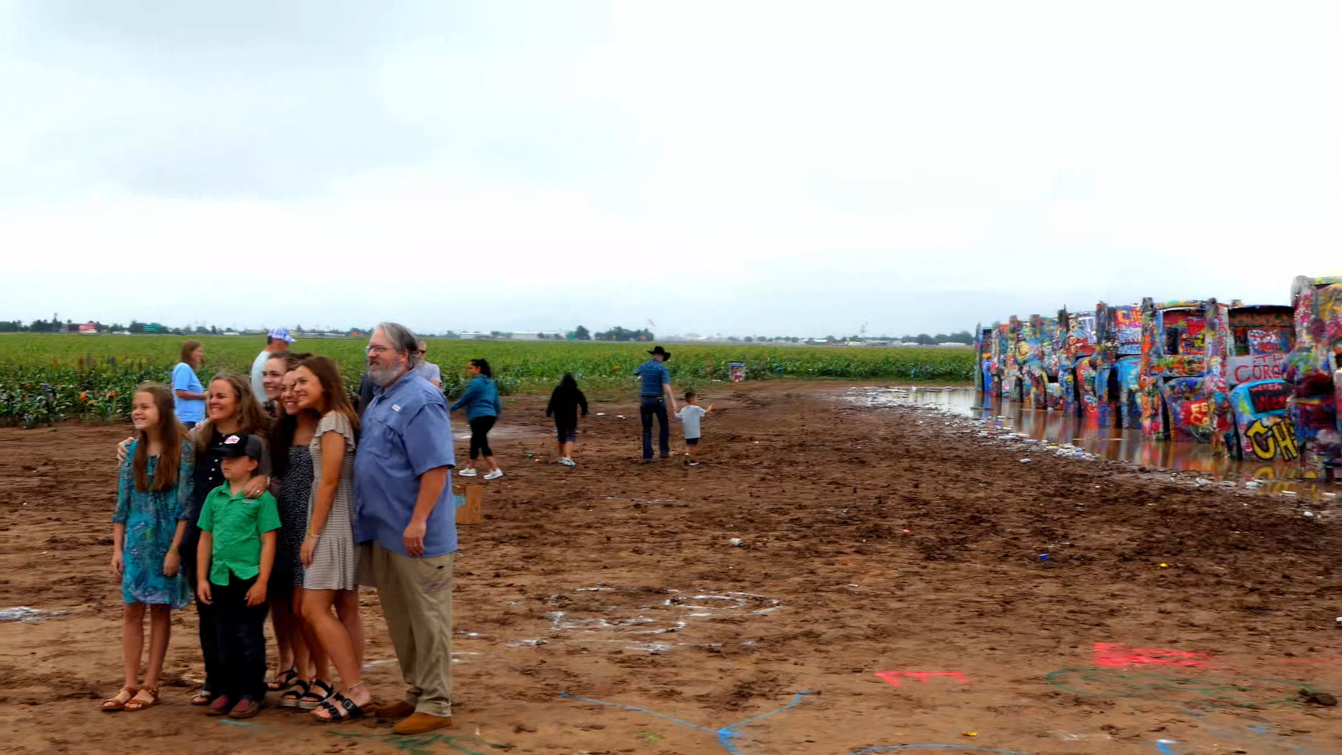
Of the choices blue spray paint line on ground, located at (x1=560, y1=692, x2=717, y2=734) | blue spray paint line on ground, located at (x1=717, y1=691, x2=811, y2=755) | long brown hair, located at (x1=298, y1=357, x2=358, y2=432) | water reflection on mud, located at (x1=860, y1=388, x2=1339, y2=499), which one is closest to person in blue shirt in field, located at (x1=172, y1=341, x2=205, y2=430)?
long brown hair, located at (x1=298, y1=357, x2=358, y2=432)

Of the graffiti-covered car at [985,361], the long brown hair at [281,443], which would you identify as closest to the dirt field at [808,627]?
the long brown hair at [281,443]

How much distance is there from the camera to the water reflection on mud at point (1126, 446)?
48.3ft

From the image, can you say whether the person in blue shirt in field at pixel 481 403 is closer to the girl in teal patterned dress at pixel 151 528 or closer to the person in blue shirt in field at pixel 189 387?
the person in blue shirt in field at pixel 189 387

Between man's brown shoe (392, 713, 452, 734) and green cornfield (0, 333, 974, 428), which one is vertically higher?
green cornfield (0, 333, 974, 428)

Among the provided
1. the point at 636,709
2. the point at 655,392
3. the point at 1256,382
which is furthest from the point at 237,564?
the point at 1256,382

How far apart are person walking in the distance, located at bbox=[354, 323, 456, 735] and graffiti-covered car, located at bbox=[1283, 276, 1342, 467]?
43.9 ft

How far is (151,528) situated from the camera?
5.11m

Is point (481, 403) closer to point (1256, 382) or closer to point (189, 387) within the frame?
point (189, 387)

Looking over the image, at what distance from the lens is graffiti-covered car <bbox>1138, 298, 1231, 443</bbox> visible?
21.3 meters

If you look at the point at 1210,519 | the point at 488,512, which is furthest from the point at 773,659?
the point at 1210,519

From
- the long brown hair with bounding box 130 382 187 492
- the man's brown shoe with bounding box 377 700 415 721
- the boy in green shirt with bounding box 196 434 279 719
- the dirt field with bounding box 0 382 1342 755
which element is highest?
the long brown hair with bounding box 130 382 187 492

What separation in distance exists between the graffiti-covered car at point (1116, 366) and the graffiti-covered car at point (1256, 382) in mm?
4172

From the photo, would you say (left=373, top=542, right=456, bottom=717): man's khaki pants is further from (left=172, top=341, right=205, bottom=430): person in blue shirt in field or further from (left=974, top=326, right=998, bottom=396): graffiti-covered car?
(left=974, top=326, right=998, bottom=396): graffiti-covered car

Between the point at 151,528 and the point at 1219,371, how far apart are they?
60.4 ft
